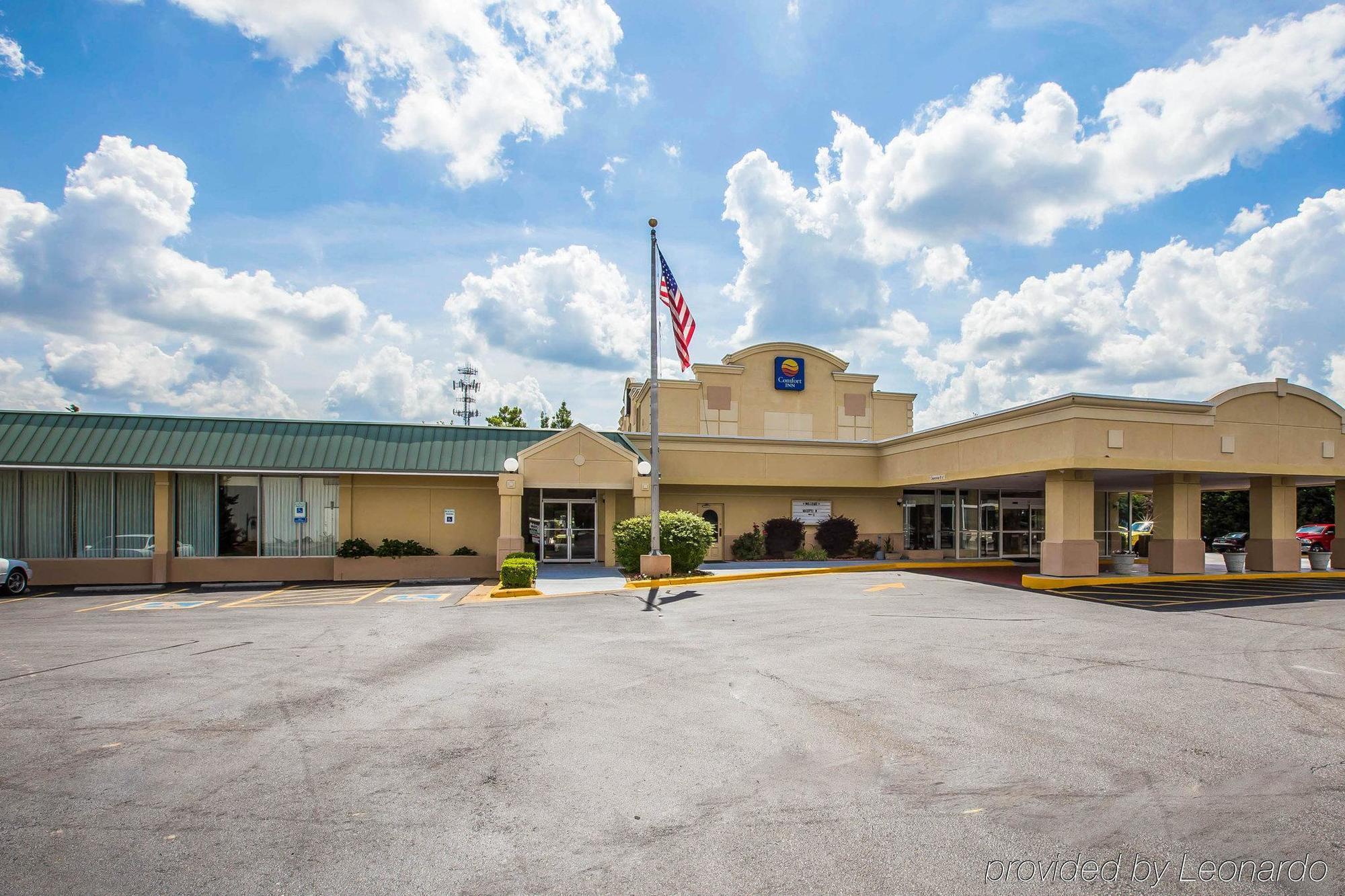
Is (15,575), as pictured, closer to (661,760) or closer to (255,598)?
(255,598)

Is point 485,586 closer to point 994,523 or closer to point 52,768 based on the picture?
point 52,768

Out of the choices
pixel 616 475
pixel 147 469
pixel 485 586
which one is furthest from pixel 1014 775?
pixel 147 469

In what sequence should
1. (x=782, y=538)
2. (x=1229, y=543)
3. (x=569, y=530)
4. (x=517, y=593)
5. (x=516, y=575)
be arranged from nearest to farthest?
(x=517, y=593), (x=516, y=575), (x=569, y=530), (x=782, y=538), (x=1229, y=543)

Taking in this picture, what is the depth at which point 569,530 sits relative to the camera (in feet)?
90.0

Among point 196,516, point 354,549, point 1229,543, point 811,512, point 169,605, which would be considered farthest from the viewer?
point 1229,543

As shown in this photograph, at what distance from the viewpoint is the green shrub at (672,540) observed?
22.0 metres

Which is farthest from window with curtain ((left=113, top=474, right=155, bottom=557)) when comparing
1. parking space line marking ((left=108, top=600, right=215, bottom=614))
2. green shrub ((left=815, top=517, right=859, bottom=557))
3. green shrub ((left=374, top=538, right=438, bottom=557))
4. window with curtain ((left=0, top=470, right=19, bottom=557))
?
green shrub ((left=815, top=517, right=859, bottom=557))

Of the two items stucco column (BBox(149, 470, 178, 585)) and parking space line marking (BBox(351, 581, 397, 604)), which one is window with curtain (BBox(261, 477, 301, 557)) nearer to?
stucco column (BBox(149, 470, 178, 585))

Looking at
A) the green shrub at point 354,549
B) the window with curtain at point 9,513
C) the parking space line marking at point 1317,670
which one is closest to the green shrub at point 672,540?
the green shrub at point 354,549

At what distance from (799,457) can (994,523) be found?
9.59 metres

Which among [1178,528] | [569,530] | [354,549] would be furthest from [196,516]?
[1178,528]

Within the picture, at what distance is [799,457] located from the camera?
2894 cm

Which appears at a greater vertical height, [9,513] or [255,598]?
[9,513]

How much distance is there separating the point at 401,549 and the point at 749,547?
12.4 m
